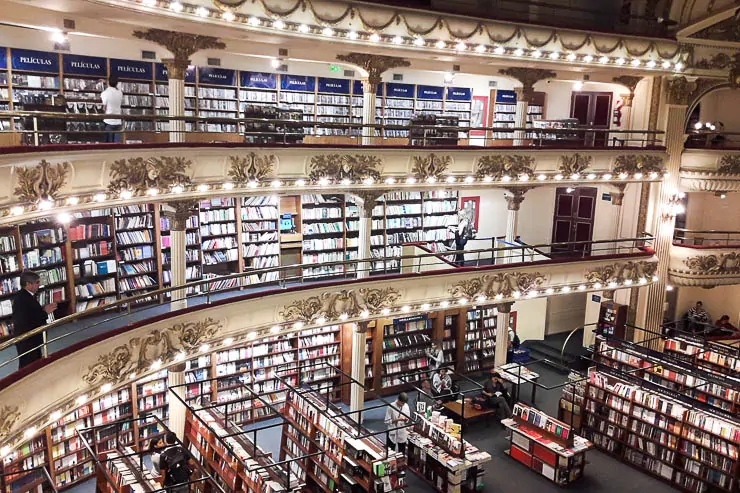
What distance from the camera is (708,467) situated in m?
10.9

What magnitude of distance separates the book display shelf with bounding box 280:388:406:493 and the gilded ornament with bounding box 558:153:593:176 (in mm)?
7342

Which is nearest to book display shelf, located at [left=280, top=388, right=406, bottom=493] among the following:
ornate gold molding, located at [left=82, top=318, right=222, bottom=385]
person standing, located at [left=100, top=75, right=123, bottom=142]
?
ornate gold molding, located at [left=82, top=318, right=222, bottom=385]

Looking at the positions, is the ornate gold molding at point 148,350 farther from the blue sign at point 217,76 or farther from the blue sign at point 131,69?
the blue sign at point 217,76

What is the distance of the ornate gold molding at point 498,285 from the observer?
514 inches

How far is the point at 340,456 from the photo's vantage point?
998 centimetres

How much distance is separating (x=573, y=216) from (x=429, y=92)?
17.5ft

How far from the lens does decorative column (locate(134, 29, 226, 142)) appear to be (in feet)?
32.4

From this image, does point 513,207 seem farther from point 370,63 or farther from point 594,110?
point 370,63

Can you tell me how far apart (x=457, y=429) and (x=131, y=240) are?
6.86 meters

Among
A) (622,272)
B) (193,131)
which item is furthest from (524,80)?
(193,131)

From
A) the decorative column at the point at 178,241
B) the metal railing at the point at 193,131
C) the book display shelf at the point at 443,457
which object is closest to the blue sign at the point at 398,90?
the metal railing at the point at 193,131

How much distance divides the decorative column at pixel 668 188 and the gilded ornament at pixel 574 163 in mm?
2636

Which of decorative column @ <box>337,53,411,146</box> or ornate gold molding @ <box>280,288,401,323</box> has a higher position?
decorative column @ <box>337,53,411,146</box>

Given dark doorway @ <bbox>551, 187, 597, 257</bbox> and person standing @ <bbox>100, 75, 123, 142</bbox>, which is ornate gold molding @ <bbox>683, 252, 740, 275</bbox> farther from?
person standing @ <bbox>100, 75, 123, 142</bbox>
